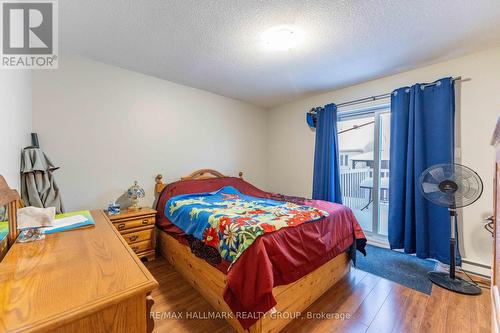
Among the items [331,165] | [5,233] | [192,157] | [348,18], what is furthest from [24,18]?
[331,165]

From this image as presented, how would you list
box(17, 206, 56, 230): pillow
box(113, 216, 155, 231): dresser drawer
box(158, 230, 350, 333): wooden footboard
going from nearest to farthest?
box(17, 206, 56, 230): pillow < box(158, 230, 350, 333): wooden footboard < box(113, 216, 155, 231): dresser drawer

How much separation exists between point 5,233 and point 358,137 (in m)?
3.83

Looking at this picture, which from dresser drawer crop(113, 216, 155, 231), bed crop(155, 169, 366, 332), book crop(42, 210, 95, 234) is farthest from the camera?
dresser drawer crop(113, 216, 155, 231)

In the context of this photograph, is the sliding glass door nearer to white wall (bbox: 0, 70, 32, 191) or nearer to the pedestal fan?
the pedestal fan

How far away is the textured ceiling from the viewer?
1576 mm

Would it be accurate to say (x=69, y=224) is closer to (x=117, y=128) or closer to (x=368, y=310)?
(x=117, y=128)

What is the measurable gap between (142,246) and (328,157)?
9.36 ft

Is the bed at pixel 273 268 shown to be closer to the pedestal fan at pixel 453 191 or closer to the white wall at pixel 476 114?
the pedestal fan at pixel 453 191

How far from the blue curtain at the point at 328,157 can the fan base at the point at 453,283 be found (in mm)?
1349

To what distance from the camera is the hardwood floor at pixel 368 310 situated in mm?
1520

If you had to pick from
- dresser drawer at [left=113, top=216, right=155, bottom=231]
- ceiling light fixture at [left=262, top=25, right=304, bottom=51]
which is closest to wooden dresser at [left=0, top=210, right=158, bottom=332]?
dresser drawer at [left=113, top=216, right=155, bottom=231]

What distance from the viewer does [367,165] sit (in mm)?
3236

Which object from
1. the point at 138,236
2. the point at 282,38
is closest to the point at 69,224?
the point at 138,236

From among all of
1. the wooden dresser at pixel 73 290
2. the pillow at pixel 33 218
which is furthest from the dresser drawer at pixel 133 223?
the wooden dresser at pixel 73 290
